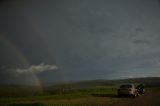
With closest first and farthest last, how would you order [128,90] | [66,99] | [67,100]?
[67,100] < [128,90] < [66,99]

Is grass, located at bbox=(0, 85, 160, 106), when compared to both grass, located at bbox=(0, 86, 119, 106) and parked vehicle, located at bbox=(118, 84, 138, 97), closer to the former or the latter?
grass, located at bbox=(0, 86, 119, 106)

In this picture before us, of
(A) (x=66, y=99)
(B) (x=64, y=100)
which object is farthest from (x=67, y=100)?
(A) (x=66, y=99)

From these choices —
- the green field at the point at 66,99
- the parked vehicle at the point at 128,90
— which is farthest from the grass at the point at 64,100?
the parked vehicle at the point at 128,90

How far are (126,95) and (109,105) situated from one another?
1338cm

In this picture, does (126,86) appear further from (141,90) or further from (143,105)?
(143,105)

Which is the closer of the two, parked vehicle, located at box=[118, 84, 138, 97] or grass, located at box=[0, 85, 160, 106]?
grass, located at box=[0, 85, 160, 106]

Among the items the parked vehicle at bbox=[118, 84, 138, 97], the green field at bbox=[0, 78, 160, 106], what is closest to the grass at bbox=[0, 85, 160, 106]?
the green field at bbox=[0, 78, 160, 106]

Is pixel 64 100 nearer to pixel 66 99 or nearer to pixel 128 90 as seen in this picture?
pixel 66 99

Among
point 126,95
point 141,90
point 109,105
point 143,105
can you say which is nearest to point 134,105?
point 143,105

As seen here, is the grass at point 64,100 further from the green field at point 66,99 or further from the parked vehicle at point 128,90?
the parked vehicle at point 128,90

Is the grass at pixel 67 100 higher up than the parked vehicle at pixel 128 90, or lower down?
lower down

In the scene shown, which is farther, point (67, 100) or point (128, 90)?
point (128, 90)

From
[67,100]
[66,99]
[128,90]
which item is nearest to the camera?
[67,100]

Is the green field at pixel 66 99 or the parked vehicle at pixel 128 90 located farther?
the parked vehicle at pixel 128 90
